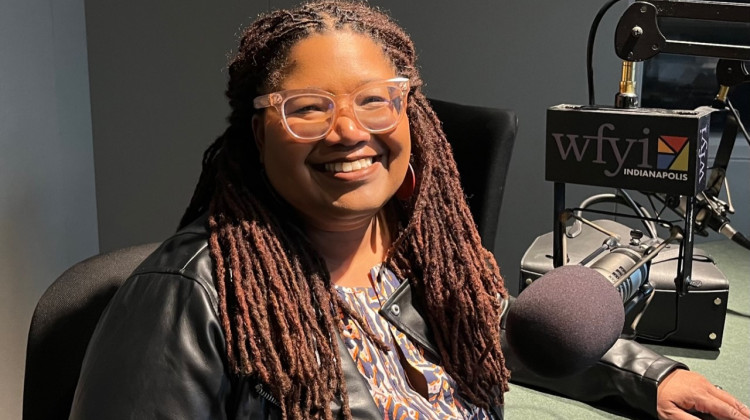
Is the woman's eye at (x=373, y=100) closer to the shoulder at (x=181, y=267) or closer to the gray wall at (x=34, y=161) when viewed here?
the shoulder at (x=181, y=267)

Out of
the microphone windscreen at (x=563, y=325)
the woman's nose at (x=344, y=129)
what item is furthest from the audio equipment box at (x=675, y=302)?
the woman's nose at (x=344, y=129)

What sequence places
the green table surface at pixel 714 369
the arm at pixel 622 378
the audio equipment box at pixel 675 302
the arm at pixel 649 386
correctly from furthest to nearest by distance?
the audio equipment box at pixel 675 302 → the green table surface at pixel 714 369 → the arm at pixel 622 378 → the arm at pixel 649 386

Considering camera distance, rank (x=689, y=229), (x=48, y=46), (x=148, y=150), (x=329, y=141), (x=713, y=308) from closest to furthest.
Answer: (x=329, y=141)
(x=689, y=229)
(x=48, y=46)
(x=713, y=308)
(x=148, y=150)

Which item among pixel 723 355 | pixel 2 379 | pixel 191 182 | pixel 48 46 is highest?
pixel 48 46

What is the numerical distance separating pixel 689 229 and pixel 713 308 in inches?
38.2

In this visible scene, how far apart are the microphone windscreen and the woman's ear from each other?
1.23 feet

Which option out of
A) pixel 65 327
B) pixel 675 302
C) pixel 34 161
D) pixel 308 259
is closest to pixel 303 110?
pixel 308 259

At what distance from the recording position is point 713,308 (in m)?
2.10

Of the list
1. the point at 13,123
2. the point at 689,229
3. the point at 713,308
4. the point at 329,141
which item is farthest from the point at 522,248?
the point at 329,141

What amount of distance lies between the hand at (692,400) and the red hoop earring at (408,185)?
20.8 inches

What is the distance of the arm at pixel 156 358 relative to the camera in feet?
2.77

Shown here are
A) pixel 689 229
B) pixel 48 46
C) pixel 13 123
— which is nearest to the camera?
pixel 689 229

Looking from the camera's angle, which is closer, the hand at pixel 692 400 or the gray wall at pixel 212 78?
the hand at pixel 692 400

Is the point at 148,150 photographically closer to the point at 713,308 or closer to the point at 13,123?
the point at 13,123
